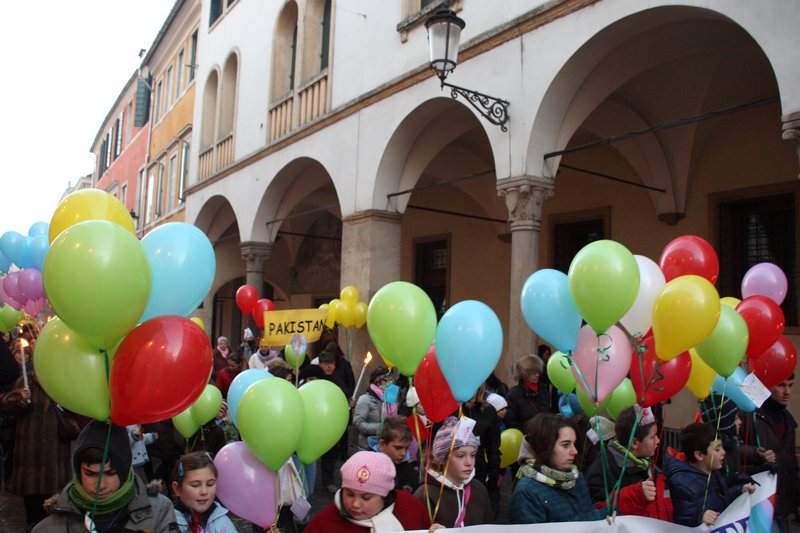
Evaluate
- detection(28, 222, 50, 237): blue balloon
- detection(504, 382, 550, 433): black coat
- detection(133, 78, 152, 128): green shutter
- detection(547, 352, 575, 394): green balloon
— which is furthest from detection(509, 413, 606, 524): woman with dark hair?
detection(133, 78, 152, 128): green shutter

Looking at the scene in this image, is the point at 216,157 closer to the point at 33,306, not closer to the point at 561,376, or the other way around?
the point at 33,306

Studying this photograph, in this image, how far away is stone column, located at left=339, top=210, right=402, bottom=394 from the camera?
10.2 m

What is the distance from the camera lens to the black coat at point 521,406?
564 cm

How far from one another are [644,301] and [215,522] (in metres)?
2.61

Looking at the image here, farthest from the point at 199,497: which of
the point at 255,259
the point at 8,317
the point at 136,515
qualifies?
the point at 255,259

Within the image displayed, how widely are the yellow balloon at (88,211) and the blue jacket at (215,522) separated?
133 cm

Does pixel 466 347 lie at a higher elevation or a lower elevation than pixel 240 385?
higher

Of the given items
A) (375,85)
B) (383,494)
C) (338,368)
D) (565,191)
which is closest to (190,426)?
(383,494)

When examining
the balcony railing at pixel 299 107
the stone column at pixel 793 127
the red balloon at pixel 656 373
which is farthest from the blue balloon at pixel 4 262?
the stone column at pixel 793 127

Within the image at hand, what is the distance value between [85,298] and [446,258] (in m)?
12.8

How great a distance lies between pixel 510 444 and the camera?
18.1 feet

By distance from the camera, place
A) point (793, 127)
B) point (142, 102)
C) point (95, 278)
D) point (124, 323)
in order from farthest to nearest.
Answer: point (142, 102)
point (793, 127)
point (124, 323)
point (95, 278)

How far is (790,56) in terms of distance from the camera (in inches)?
207

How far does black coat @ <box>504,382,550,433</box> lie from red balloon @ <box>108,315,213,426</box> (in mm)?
3642
